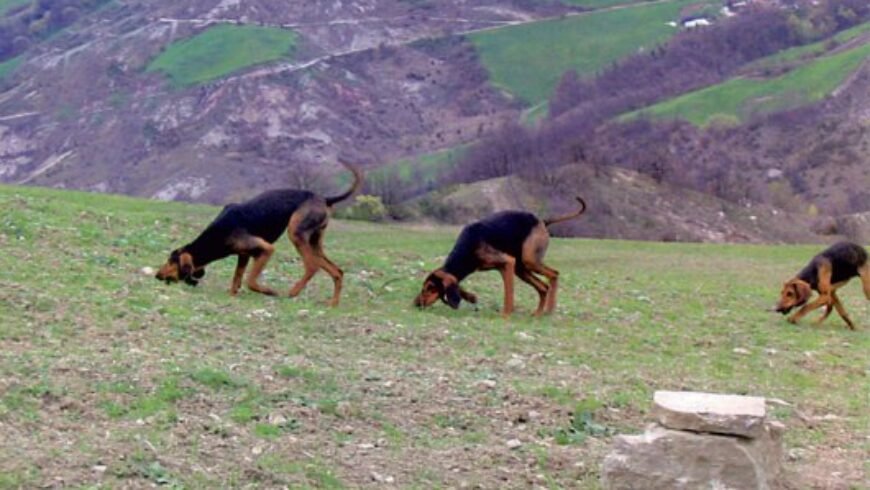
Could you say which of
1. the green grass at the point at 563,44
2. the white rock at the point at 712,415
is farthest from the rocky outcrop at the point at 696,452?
the green grass at the point at 563,44

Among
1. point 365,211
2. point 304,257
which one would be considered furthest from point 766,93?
point 304,257

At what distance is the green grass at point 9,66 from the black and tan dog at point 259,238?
300 ft

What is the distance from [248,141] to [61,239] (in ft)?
228

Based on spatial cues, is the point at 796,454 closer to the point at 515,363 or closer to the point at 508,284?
the point at 515,363

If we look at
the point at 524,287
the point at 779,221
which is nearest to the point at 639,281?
the point at 524,287

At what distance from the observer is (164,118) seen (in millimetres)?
89875

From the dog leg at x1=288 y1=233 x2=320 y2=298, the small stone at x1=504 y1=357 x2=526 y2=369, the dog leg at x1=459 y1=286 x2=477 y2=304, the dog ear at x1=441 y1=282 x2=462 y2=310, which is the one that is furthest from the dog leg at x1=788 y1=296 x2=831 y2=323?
the small stone at x1=504 y1=357 x2=526 y2=369

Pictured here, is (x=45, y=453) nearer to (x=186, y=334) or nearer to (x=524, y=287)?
(x=186, y=334)

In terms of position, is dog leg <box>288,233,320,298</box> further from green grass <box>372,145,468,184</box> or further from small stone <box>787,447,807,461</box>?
green grass <box>372,145,468,184</box>

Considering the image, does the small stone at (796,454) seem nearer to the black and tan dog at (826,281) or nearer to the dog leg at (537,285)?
the dog leg at (537,285)

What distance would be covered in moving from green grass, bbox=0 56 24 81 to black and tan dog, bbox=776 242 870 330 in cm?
9111

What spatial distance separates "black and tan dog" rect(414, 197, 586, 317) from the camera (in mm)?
17578

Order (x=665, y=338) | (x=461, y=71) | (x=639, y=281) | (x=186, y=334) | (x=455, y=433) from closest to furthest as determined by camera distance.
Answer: (x=455, y=433) < (x=186, y=334) < (x=665, y=338) < (x=639, y=281) < (x=461, y=71)

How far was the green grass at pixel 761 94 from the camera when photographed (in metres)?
84.0
